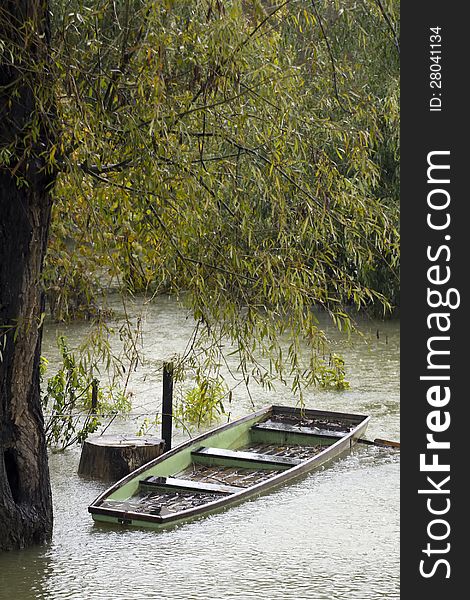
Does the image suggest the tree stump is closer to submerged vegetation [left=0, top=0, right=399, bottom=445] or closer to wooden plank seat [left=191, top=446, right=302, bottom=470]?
wooden plank seat [left=191, top=446, right=302, bottom=470]

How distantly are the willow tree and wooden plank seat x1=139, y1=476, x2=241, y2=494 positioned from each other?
1.05 metres

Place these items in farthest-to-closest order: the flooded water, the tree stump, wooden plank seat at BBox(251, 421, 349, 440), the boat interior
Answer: wooden plank seat at BBox(251, 421, 349, 440) → the tree stump → the boat interior → the flooded water

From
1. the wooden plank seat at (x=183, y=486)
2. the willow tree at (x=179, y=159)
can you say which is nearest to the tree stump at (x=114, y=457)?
the wooden plank seat at (x=183, y=486)

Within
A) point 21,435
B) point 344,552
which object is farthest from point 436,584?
point 21,435

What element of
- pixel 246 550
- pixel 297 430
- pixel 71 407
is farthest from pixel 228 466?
pixel 246 550

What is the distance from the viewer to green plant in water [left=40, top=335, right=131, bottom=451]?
27.3 feet

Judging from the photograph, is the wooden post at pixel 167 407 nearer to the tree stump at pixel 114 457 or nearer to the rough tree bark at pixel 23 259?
the tree stump at pixel 114 457

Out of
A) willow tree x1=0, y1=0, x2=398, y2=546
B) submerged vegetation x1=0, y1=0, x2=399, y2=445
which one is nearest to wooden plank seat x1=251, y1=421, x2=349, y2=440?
submerged vegetation x1=0, y1=0, x2=399, y2=445

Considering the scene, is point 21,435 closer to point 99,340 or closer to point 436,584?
point 99,340

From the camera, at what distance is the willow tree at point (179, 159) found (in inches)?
215

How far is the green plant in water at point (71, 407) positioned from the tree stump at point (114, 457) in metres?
0.35

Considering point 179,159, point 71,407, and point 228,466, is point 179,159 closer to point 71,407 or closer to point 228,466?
point 228,466

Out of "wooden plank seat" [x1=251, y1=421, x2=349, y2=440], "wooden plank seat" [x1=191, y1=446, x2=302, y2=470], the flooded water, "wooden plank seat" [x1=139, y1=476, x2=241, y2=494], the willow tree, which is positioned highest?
the willow tree

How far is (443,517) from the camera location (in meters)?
4.79
